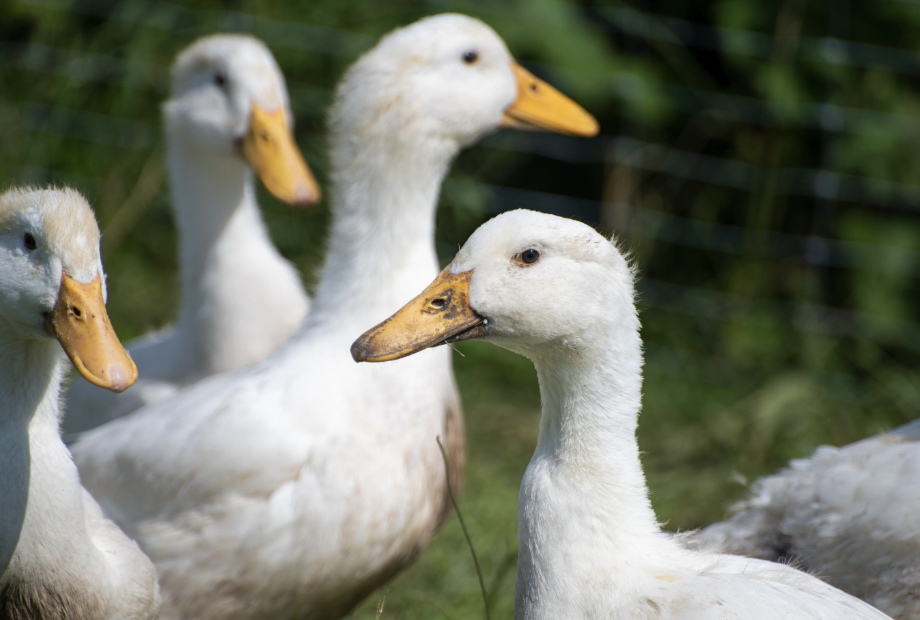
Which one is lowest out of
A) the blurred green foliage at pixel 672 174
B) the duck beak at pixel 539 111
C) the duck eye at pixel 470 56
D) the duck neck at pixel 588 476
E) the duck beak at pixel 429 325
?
the blurred green foliage at pixel 672 174

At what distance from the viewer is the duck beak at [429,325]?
1.87m

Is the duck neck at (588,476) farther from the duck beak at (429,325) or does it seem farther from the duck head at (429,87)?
the duck head at (429,87)

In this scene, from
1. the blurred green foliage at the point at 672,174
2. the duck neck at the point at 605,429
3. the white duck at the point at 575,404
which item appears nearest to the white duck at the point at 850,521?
the white duck at the point at 575,404

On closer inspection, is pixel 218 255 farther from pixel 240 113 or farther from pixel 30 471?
→ pixel 30 471

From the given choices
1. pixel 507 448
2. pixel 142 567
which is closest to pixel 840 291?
pixel 507 448

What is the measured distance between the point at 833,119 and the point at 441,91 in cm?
238

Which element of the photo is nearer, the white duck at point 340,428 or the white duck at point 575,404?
the white duck at point 575,404

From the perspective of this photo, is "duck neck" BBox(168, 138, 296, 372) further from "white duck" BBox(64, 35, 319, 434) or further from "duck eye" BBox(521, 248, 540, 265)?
"duck eye" BBox(521, 248, 540, 265)

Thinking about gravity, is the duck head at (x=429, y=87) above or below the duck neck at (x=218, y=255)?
above

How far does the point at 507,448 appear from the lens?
4.24m

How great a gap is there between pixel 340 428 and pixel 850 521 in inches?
46.0

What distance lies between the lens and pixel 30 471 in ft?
6.86

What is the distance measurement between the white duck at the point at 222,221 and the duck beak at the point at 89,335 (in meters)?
1.27

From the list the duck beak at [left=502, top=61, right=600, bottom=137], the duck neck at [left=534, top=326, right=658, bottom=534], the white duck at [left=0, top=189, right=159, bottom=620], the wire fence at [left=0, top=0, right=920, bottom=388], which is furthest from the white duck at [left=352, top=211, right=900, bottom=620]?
the wire fence at [left=0, top=0, right=920, bottom=388]
